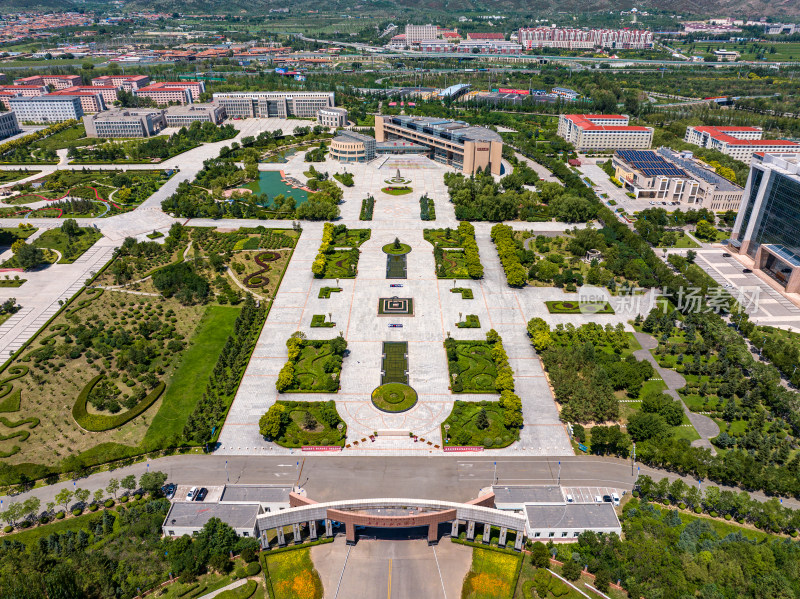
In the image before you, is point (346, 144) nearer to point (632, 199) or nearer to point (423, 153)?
point (423, 153)

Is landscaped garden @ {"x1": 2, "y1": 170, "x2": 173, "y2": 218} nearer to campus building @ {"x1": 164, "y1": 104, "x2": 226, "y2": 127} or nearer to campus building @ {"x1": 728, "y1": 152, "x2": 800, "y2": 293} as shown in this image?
campus building @ {"x1": 164, "y1": 104, "x2": 226, "y2": 127}

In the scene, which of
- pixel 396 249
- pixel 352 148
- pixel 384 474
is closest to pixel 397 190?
pixel 352 148

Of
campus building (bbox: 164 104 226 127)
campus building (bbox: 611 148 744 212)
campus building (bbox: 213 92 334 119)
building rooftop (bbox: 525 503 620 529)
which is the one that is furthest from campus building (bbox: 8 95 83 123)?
building rooftop (bbox: 525 503 620 529)

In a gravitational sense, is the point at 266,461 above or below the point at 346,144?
below

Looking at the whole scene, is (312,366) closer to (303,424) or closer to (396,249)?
(303,424)

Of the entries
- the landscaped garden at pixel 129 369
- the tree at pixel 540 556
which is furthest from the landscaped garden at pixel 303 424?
the tree at pixel 540 556

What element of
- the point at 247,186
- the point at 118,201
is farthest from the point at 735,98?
the point at 118,201

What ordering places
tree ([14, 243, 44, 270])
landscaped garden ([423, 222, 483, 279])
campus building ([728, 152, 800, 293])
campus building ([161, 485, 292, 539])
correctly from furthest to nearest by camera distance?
landscaped garden ([423, 222, 483, 279]) < tree ([14, 243, 44, 270]) < campus building ([728, 152, 800, 293]) < campus building ([161, 485, 292, 539])
